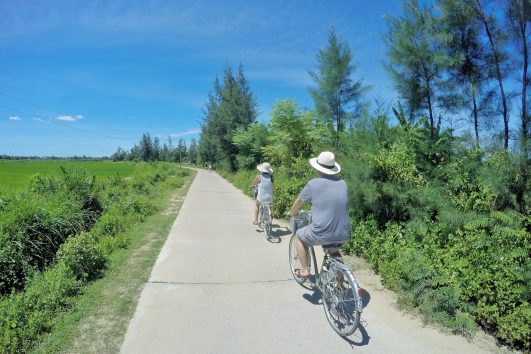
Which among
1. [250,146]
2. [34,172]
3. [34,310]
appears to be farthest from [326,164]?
[34,172]

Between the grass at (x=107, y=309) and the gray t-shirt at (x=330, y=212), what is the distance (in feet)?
7.99

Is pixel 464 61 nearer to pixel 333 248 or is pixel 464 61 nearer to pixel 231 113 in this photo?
pixel 333 248

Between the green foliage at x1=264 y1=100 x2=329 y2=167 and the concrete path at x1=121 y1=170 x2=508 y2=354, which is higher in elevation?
the green foliage at x1=264 y1=100 x2=329 y2=167

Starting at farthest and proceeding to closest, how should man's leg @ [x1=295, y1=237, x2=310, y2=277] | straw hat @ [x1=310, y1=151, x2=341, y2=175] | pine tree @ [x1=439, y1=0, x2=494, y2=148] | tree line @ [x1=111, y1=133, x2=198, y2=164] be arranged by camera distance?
tree line @ [x1=111, y1=133, x2=198, y2=164] → pine tree @ [x1=439, y1=0, x2=494, y2=148] → man's leg @ [x1=295, y1=237, x2=310, y2=277] → straw hat @ [x1=310, y1=151, x2=341, y2=175]

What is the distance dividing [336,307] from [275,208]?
292 inches

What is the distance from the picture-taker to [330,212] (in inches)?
163

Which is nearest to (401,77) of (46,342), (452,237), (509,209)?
(509,209)

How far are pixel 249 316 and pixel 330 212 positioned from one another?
5.10ft

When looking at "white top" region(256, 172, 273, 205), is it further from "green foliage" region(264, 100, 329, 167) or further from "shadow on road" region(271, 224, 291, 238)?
"green foliage" region(264, 100, 329, 167)

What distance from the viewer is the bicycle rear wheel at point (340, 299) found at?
3686 mm

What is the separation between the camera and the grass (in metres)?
3.50

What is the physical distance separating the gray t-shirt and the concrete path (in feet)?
3.29

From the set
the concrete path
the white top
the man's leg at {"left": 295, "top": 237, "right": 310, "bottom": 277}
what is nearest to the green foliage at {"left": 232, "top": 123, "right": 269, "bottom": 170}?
the white top

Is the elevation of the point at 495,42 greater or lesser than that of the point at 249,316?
greater
